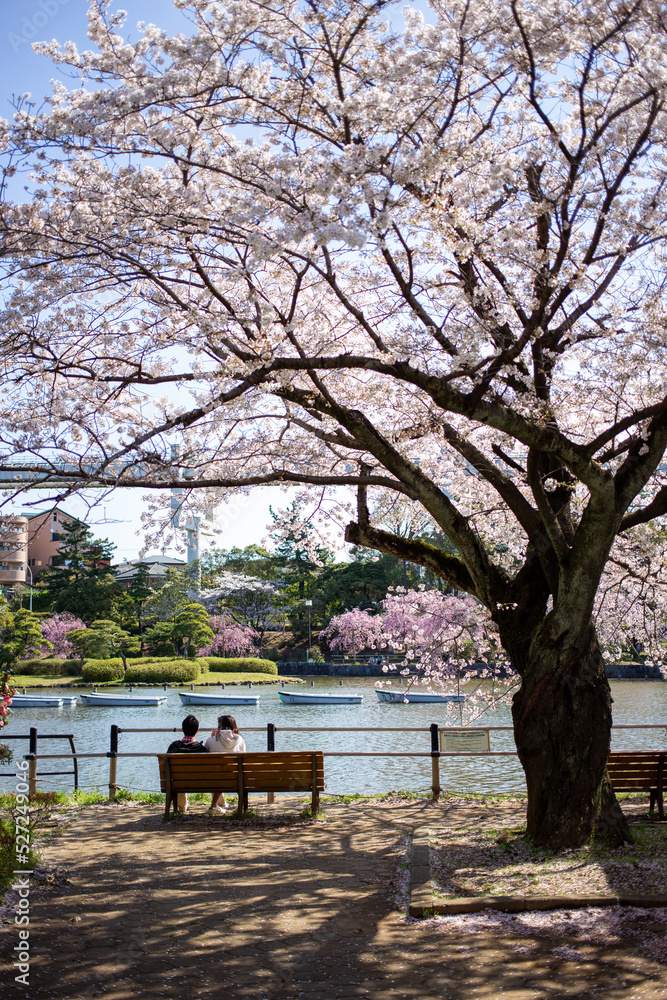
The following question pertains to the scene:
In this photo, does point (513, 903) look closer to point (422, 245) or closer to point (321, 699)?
point (422, 245)

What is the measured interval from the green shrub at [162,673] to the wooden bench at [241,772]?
27.8 meters

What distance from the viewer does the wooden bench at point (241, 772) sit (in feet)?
22.8

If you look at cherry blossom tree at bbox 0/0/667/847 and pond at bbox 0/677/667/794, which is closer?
A: cherry blossom tree at bbox 0/0/667/847

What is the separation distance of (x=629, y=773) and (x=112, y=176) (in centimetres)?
637

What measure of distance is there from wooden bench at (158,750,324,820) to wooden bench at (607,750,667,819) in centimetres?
255

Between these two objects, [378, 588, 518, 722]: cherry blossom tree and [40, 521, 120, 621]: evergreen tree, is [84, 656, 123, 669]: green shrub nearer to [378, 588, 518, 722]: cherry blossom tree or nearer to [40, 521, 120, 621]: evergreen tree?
[40, 521, 120, 621]: evergreen tree

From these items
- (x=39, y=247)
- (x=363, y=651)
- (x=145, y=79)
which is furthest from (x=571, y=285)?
(x=363, y=651)

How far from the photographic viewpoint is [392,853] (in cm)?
602

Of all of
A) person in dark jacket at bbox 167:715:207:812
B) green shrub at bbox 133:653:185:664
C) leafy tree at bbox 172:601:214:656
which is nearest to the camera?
person in dark jacket at bbox 167:715:207:812

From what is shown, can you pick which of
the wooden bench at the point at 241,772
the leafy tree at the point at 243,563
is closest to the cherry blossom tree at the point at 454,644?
the wooden bench at the point at 241,772

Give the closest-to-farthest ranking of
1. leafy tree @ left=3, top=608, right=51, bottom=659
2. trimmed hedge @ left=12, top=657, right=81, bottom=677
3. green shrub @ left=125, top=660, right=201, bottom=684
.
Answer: green shrub @ left=125, top=660, right=201, bottom=684, leafy tree @ left=3, top=608, right=51, bottom=659, trimmed hedge @ left=12, top=657, right=81, bottom=677

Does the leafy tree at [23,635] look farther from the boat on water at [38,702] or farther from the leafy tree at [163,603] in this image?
the boat on water at [38,702]

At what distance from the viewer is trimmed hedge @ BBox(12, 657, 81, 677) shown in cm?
3591

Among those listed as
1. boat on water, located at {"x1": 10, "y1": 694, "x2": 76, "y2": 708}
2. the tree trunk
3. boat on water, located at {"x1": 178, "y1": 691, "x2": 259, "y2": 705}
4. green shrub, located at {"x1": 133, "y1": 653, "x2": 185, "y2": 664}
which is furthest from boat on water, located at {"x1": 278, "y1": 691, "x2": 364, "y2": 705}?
the tree trunk
